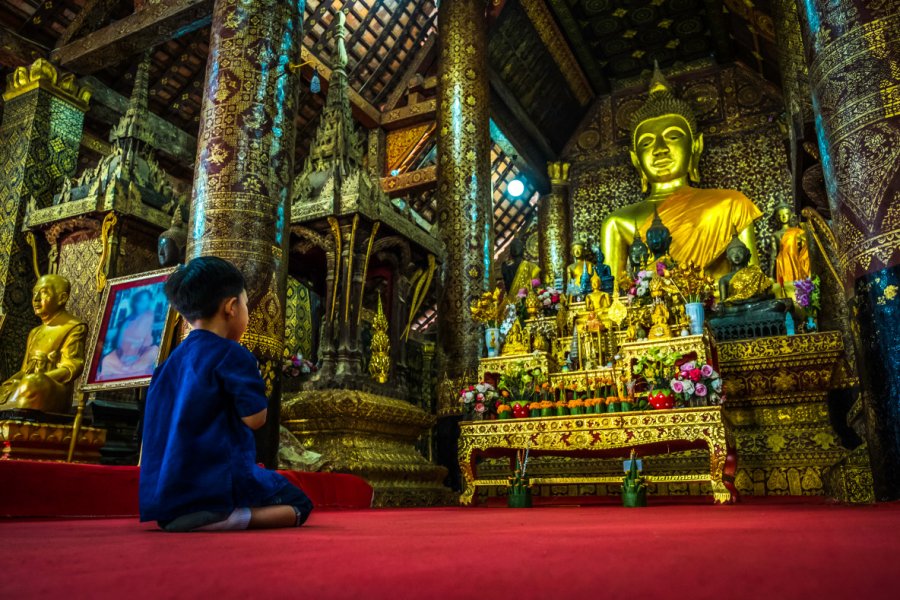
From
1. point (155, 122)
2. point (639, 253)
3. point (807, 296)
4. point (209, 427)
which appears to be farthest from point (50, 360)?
point (807, 296)

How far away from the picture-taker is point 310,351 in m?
7.52

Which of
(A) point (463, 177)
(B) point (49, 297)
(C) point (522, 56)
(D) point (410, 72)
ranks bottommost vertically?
(B) point (49, 297)

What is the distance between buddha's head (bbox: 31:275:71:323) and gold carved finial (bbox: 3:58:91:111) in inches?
142

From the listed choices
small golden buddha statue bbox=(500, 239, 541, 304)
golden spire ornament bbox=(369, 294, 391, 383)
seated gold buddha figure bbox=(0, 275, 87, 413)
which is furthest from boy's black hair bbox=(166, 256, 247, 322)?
small golden buddha statue bbox=(500, 239, 541, 304)

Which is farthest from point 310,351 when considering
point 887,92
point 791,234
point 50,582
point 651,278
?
point 50,582

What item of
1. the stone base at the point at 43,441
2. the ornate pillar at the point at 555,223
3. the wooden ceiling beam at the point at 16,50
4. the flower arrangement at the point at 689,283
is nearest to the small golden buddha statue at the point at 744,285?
the flower arrangement at the point at 689,283

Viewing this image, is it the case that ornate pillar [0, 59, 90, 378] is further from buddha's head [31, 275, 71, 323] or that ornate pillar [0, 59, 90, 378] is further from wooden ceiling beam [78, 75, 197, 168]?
buddha's head [31, 275, 71, 323]

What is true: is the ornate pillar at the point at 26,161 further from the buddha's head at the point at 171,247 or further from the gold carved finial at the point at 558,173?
the gold carved finial at the point at 558,173

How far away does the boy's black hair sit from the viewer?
176cm

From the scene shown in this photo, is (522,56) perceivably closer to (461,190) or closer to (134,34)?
(461,190)

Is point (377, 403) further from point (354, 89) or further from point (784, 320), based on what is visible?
point (354, 89)

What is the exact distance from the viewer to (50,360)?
4.68m

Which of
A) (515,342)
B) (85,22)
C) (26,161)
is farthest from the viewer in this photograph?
(85,22)

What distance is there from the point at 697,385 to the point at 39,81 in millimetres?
7365
